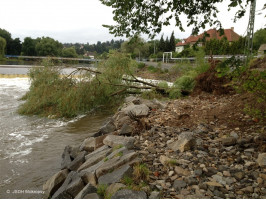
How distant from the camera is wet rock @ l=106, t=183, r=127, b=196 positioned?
117 inches

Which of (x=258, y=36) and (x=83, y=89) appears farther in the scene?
(x=258, y=36)

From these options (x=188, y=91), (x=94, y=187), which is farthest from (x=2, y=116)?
(x=94, y=187)

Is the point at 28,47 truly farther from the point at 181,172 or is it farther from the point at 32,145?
the point at 181,172

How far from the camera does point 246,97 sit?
630 centimetres

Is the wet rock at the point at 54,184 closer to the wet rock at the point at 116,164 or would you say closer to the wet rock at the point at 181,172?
the wet rock at the point at 116,164

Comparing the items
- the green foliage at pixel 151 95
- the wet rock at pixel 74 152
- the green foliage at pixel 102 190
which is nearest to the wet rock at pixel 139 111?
the wet rock at pixel 74 152

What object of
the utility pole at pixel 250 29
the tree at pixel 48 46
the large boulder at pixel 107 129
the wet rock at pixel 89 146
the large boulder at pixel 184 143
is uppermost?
the tree at pixel 48 46

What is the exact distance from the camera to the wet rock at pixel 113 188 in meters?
2.98

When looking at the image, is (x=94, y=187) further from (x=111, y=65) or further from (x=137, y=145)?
(x=111, y=65)

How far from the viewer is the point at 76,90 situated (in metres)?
10.1

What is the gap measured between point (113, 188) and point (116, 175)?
30cm

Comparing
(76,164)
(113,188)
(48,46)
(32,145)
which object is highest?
(48,46)

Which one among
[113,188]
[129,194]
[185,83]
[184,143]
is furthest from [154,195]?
[185,83]

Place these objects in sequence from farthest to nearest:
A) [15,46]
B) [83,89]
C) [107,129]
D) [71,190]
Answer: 1. [15,46]
2. [83,89]
3. [107,129]
4. [71,190]
